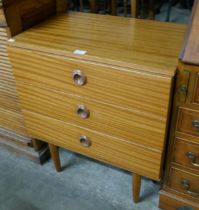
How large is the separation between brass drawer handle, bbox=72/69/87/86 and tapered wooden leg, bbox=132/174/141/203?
1.42 ft

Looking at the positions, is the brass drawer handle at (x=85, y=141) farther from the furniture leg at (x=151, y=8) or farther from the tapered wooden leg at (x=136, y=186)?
the furniture leg at (x=151, y=8)

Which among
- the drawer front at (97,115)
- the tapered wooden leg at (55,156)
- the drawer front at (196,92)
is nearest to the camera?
the drawer front at (196,92)

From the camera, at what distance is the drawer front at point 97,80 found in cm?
76

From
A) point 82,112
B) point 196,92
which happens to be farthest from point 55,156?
point 196,92

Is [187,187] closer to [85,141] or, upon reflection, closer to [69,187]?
[85,141]

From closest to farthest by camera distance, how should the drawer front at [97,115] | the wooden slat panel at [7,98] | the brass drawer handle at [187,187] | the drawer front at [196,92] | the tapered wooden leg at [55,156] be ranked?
the drawer front at [196,92] → the drawer front at [97,115] → the brass drawer handle at [187,187] → the wooden slat panel at [7,98] → the tapered wooden leg at [55,156]

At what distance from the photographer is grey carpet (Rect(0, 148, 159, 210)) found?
3.82ft

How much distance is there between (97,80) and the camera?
2.74 feet

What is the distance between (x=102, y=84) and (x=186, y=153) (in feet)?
1.21

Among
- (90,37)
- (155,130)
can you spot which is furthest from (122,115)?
(90,37)

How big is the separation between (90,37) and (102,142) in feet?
1.25

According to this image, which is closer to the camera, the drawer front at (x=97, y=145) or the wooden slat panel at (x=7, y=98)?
the drawer front at (x=97, y=145)

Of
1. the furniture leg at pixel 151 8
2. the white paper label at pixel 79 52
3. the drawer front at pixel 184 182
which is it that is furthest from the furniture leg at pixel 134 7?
the drawer front at pixel 184 182

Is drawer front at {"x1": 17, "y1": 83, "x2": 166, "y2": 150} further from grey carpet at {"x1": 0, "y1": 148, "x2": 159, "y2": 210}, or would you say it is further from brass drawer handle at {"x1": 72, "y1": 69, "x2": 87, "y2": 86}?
grey carpet at {"x1": 0, "y1": 148, "x2": 159, "y2": 210}
